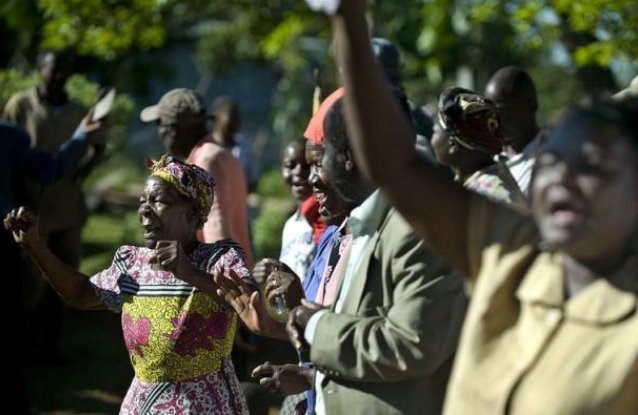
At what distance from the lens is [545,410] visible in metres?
2.52

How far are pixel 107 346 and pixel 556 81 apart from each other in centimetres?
2385

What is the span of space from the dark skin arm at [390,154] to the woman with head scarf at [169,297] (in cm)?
194

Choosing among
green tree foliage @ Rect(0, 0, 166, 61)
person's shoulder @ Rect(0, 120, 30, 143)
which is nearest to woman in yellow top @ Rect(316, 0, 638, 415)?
person's shoulder @ Rect(0, 120, 30, 143)

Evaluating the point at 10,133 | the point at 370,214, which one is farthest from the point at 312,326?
the point at 10,133

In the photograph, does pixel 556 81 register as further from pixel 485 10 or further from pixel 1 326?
pixel 1 326

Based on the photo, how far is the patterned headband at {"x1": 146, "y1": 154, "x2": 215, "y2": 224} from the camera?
486cm

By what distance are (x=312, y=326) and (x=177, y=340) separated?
1.27 metres

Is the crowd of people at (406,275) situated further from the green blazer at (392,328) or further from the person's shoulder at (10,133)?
the person's shoulder at (10,133)

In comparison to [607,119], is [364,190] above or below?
below

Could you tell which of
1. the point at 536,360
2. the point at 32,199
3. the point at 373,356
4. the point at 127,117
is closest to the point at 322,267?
the point at 373,356

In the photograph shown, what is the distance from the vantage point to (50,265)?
16.0 ft

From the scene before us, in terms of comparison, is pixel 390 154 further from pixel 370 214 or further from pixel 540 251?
pixel 370 214

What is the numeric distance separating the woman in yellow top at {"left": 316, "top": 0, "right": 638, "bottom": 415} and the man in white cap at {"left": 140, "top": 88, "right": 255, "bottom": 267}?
4.24 m

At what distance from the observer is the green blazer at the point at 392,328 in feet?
11.3
